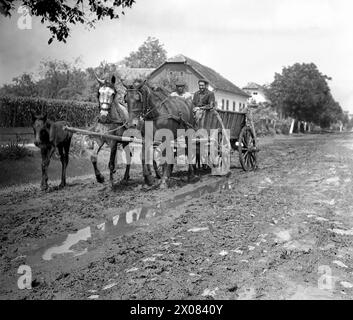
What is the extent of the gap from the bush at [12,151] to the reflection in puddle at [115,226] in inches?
251

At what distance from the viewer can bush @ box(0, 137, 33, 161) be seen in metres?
12.4

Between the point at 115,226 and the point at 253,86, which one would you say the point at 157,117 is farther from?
the point at 253,86

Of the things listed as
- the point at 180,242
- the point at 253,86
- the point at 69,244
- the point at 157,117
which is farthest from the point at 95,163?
the point at 253,86

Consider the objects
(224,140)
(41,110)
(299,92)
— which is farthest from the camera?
(299,92)

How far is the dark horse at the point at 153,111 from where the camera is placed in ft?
30.5

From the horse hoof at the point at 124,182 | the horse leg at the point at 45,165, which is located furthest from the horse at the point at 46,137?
the horse hoof at the point at 124,182

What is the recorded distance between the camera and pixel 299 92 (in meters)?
61.7

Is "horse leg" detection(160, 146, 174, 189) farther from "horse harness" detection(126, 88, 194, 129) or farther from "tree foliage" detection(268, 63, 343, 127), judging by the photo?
"tree foliage" detection(268, 63, 343, 127)

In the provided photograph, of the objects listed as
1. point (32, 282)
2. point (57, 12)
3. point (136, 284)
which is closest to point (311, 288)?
point (136, 284)

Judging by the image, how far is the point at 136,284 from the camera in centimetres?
406

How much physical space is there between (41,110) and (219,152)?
27.9 feet

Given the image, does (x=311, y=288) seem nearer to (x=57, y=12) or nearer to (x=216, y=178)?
(x=57, y=12)

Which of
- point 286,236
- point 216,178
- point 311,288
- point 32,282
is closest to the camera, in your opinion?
point 311,288
